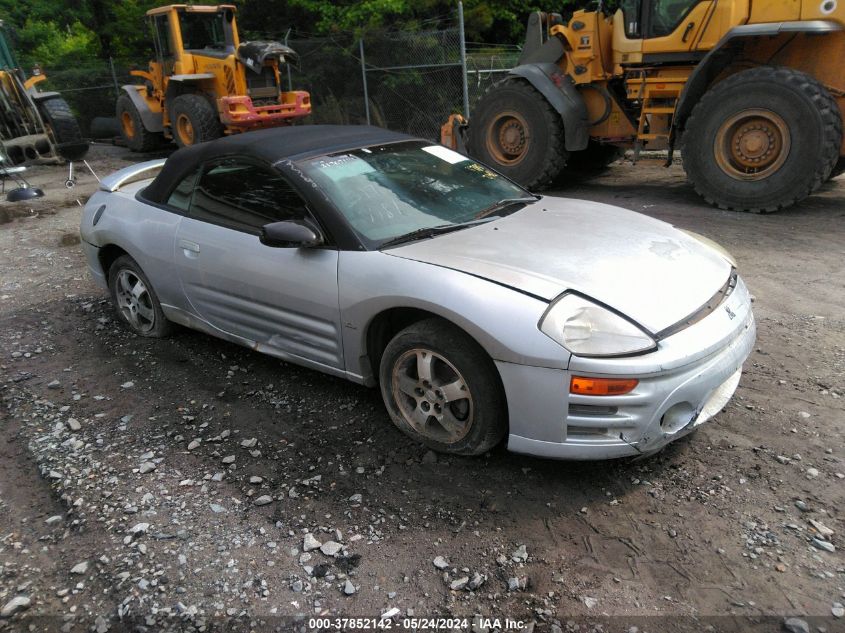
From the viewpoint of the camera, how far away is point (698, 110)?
287 inches

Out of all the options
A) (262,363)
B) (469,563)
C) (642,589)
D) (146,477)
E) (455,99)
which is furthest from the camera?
(455,99)

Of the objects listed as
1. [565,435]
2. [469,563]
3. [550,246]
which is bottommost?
[469,563]

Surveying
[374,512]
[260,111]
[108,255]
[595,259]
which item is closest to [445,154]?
[595,259]

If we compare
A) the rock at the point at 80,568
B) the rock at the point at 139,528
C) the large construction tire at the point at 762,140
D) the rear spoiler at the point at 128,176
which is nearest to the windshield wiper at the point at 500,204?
the rock at the point at 139,528

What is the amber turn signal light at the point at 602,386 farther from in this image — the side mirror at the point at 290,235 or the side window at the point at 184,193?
the side window at the point at 184,193

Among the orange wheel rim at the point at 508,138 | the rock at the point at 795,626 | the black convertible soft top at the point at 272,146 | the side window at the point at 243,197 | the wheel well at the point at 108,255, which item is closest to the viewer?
the rock at the point at 795,626

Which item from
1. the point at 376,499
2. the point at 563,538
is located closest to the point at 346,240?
the point at 376,499

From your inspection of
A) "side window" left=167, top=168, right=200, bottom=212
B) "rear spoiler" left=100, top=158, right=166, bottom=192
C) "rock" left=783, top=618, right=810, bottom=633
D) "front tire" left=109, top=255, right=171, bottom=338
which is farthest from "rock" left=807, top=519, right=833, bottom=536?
"rear spoiler" left=100, top=158, right=166, bottom=192

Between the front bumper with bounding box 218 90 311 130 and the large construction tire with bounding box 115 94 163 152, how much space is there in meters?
2.88

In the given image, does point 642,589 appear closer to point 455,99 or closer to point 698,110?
point 698,110

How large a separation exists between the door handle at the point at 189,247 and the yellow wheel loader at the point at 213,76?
344 inches

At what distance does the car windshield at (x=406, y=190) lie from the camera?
3.46 meters

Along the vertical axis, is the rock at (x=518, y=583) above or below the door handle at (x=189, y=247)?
below

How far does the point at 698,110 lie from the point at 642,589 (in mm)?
6312
